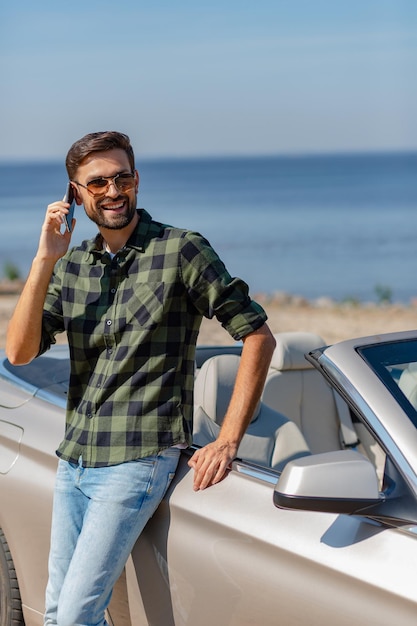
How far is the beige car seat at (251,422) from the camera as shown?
3949 mm

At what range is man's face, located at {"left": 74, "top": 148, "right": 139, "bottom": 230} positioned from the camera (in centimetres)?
334

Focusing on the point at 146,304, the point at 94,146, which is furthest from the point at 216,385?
the point at 94,146

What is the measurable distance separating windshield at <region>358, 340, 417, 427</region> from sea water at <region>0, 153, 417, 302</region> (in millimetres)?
15615

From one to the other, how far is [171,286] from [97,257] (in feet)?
1.00

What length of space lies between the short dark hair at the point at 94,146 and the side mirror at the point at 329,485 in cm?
125

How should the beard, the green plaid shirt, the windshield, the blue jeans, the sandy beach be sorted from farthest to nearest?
the sandy beach < the beard < the green plaid shirt < the blue jeans < the windshield

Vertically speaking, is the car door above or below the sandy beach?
below

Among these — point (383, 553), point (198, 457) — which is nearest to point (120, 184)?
point (198, 457)

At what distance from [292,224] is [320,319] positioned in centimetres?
4321

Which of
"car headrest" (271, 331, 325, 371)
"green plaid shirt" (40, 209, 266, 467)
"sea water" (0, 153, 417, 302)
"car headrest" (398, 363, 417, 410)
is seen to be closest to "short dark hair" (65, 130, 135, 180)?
"green plaid shirt" (40, 209, 266, 467)

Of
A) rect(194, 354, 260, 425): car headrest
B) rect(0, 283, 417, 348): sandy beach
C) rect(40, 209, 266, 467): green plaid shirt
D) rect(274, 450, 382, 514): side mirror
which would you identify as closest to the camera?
rect(274, 450, 382, 514): side mirror

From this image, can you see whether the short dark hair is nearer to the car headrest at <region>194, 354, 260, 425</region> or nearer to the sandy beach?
the car headrest at <region>194, 354, 260, 425</region>

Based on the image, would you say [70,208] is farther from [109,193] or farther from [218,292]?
[218,292]

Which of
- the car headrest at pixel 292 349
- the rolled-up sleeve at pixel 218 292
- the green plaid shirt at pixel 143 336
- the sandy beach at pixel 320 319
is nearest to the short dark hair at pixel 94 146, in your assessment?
the green plaid shirt at pixel 143 336
